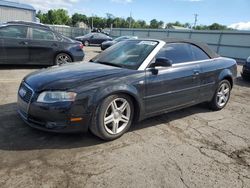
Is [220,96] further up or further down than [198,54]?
further down

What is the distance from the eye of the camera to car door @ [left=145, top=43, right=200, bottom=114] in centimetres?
396

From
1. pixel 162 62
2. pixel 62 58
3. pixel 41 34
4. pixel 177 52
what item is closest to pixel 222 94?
pixel 177 52

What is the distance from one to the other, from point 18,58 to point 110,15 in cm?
8274

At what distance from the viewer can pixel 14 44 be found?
8.11 m

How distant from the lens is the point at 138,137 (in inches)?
150

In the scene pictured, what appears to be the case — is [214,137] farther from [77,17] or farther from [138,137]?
[77,17]

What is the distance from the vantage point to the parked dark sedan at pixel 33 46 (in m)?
8.09

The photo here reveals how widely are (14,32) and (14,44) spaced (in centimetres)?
41

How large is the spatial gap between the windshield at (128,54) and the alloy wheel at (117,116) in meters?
0.62

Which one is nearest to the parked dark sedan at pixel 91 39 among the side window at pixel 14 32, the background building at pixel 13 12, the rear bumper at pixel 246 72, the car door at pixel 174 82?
the background building at pixel 13 12

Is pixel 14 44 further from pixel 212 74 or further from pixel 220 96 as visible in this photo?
pixel 220 96

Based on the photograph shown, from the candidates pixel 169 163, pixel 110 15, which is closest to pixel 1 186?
pixel 169 163

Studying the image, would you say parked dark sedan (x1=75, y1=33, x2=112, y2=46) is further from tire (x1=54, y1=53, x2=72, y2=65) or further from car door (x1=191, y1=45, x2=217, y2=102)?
car door (x1=191, y1=45, x2=217, y2=102)

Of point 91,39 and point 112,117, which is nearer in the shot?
point 112,117
